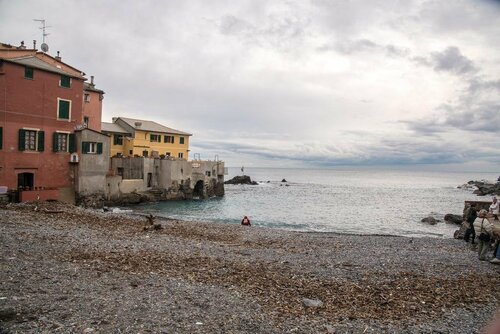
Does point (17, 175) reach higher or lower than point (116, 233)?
higher

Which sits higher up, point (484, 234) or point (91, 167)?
point (91, 167)

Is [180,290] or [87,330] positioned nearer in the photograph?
[87,330]

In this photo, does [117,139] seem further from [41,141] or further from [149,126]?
[41,141]

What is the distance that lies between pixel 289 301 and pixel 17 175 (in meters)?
31.6

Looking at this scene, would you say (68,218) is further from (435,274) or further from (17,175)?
(435,274)

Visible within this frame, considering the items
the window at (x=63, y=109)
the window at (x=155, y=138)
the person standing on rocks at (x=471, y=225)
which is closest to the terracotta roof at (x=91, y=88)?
the window at (x=155, y=138)

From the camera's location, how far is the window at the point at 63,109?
36812 millimetres

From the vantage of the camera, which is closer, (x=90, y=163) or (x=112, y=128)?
(x=90, y=163)

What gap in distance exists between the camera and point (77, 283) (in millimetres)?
10734

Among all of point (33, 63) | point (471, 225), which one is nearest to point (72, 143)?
point (33, 63)

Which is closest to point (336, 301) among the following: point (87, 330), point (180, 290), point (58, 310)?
point (180, 290)

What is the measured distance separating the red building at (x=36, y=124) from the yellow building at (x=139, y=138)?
1972cm

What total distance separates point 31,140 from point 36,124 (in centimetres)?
153

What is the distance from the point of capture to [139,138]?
61.4 meters
